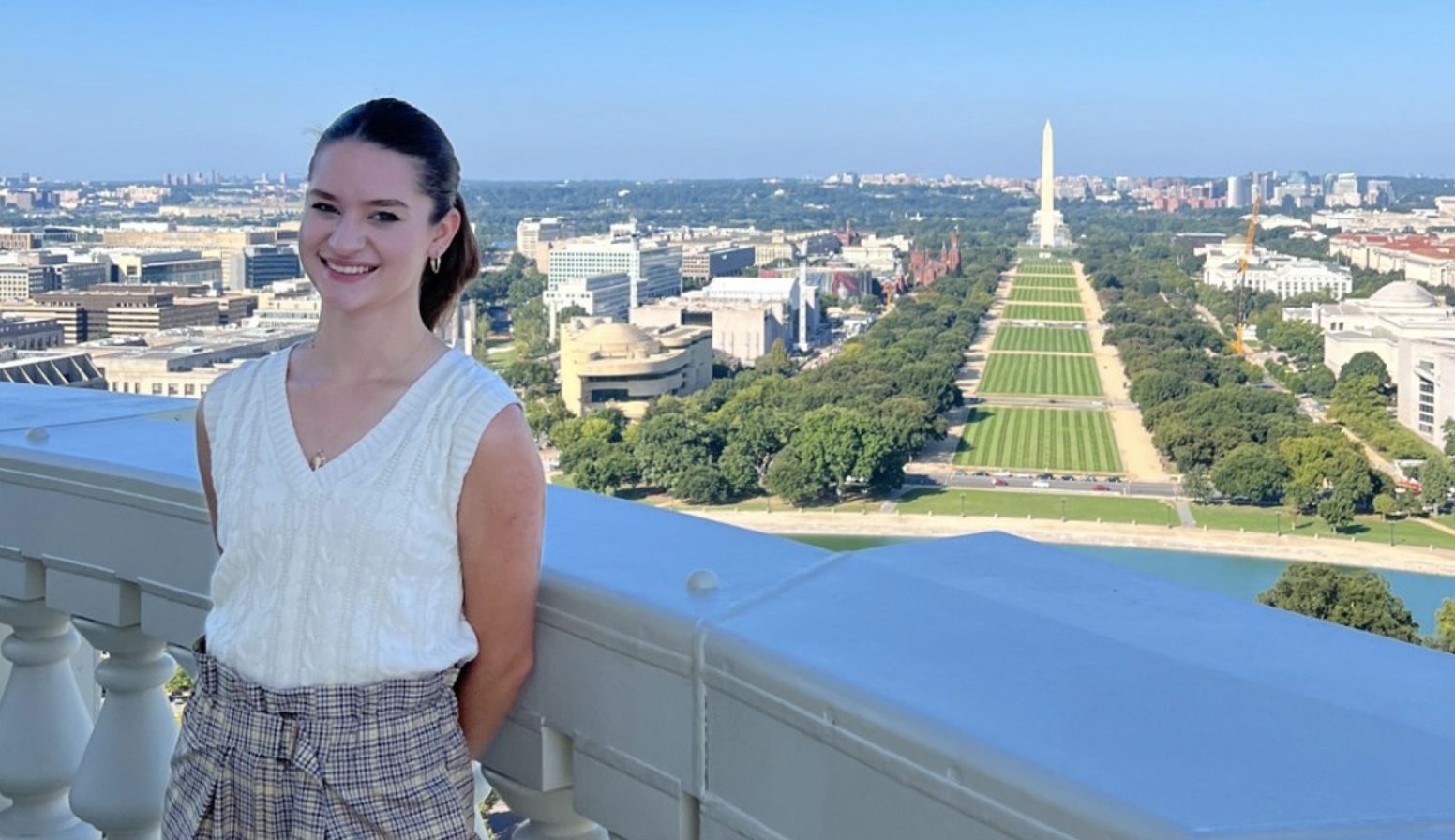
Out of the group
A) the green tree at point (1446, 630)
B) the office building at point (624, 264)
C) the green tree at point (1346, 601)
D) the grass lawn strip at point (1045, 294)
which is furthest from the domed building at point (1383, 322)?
the office building at point (624, 264)

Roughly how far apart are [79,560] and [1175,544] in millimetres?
15569

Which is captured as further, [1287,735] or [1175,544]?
[1175,544]

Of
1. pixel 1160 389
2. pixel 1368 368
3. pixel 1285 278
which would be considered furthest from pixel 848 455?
pixel 1285 278

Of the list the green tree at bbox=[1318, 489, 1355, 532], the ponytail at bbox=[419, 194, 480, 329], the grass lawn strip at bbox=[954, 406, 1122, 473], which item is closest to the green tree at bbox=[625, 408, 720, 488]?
the grass lawn strip at bbox=[954, 406, 1122, 473]

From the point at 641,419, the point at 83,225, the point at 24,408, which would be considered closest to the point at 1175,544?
the point at 641,419

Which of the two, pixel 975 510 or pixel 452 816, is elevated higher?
pixel 452 816

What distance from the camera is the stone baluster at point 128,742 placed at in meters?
1.10

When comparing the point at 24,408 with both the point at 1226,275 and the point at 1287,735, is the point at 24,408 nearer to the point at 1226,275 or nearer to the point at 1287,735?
the point at 1287,735

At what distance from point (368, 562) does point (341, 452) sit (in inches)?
2.5

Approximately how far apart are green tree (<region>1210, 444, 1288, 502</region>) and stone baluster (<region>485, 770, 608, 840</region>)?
1835cm

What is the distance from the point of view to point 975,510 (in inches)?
688

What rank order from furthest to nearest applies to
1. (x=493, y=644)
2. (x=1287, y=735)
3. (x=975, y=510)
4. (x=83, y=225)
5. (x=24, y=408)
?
(x=83, y=225)
(x=975, y=510)
(x=24, y=408)
(x=493, y=644)
(x=1287, y=735)

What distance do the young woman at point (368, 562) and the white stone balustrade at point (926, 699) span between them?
0.15 feet

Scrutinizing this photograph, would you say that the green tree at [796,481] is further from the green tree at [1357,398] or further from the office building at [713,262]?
the office building at [713,262]
